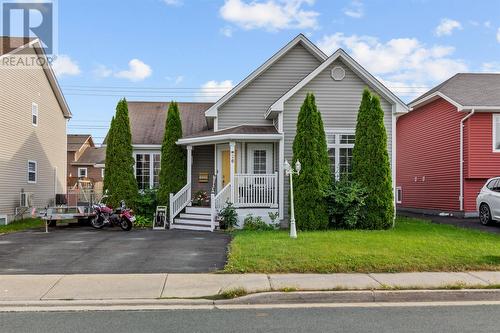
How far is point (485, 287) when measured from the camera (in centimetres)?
844

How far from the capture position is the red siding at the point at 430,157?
2183 centimetres

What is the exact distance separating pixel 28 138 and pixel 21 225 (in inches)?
201

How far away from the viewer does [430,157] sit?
80.5ft

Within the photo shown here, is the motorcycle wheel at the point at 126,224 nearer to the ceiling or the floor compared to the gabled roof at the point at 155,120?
nearer to the floor

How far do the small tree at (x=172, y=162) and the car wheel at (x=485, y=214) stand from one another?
1102 centimetres

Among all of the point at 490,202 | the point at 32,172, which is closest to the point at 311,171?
the point at 490,202

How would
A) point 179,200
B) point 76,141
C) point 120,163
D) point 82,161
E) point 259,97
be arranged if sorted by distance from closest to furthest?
point 179,200, point 259,97, point 120,163, point 82,161, point 76,141

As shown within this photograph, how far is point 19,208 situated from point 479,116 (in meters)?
20.1

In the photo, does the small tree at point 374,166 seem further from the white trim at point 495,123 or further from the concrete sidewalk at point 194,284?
the white trim at point 495,123

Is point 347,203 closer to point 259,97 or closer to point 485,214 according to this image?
point 485,214

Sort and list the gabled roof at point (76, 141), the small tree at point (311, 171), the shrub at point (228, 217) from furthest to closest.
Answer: the gabled roof at point (76, 141)
the shrub at point (228, 217)
the small tree at point (311, 171)

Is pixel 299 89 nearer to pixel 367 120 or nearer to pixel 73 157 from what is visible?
pixel 367 120

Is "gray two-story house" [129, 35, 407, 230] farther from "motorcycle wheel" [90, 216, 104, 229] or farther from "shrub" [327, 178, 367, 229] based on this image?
"motorcycle wheel" [90, 216, 104, 229]

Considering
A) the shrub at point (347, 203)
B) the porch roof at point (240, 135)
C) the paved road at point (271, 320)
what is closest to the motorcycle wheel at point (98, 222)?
the porch roof at point (240, 135)
